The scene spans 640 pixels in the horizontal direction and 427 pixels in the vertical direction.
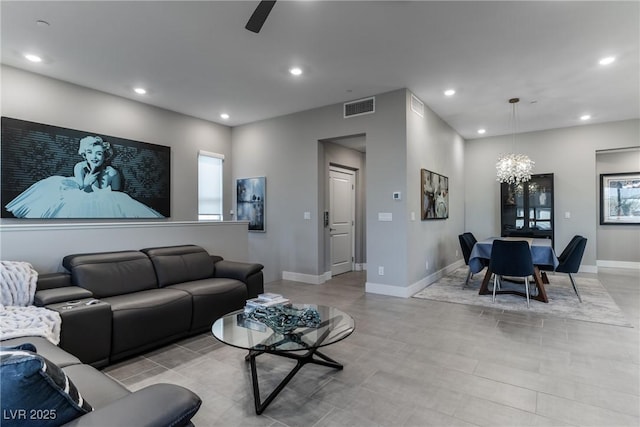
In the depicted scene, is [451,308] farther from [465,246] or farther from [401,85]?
[401,85]

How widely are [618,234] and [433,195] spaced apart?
4686 mm

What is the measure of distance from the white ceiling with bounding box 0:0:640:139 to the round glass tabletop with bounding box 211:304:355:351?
2616 mm

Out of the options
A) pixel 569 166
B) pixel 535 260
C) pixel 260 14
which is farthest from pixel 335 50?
pixel 569 166

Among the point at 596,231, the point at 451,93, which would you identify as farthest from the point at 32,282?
the point at 596,231

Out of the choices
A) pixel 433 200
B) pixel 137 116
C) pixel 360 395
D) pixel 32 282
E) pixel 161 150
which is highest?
pixel 137 116

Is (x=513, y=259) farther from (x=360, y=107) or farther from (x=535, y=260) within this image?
(x=360, y=107)

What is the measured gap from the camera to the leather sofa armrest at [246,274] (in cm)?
378

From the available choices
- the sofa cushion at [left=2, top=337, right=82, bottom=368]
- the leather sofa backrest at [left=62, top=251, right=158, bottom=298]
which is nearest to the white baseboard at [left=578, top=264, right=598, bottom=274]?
the leather sofa backrest at [left=62, top=251, right=158, bottom=298]

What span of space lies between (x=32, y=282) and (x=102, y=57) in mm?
2567

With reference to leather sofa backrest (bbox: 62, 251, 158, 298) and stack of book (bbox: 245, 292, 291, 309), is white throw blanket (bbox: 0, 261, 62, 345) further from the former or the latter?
stack of book (bbox: 245, 292, 291, 309)

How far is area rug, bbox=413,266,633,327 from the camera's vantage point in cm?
385

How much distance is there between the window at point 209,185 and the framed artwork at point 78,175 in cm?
69

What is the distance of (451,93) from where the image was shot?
4.86 m

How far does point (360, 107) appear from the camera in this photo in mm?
5090
